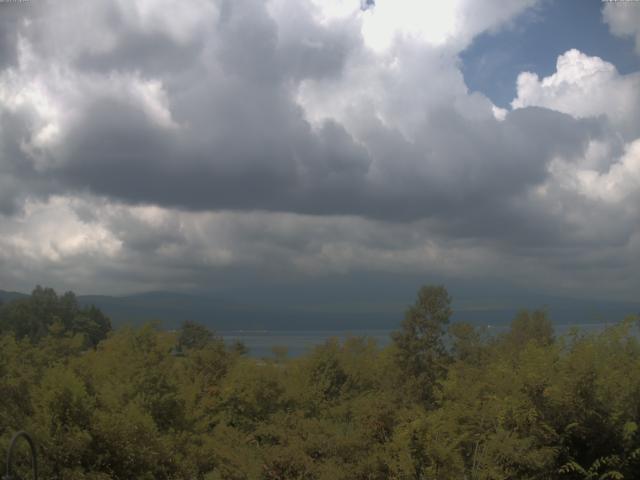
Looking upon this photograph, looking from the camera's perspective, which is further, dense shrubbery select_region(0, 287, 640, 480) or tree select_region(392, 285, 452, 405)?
tree select_region(392, 285, 452, 405)

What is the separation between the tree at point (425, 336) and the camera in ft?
165

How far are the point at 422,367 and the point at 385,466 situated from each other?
32.7 meters

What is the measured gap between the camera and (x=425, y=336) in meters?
51.4

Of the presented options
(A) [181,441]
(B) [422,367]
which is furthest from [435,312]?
(A) [181,441]

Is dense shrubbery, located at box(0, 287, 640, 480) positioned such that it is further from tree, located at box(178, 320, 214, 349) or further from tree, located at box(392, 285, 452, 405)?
tree, located at box(178, 320, 214, 349)

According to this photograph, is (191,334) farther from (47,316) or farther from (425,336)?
(425,336)

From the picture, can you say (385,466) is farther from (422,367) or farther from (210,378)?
(422,367)

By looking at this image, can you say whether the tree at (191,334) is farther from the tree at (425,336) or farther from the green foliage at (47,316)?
the tree at (425,336)

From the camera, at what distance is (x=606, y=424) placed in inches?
827

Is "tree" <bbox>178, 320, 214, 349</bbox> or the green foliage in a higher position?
the green foliage

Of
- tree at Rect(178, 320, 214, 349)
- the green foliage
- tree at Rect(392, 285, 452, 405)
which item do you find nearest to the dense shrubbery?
tree at Rect(392, 285, 452, 405)

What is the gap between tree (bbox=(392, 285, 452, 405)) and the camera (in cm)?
5034

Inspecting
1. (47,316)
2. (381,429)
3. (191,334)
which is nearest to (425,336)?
(381,429)

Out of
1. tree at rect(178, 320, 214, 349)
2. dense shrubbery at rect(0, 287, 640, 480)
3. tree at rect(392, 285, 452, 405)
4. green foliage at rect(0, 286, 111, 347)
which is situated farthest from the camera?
tree at rect(178, 320, 214, 349)
